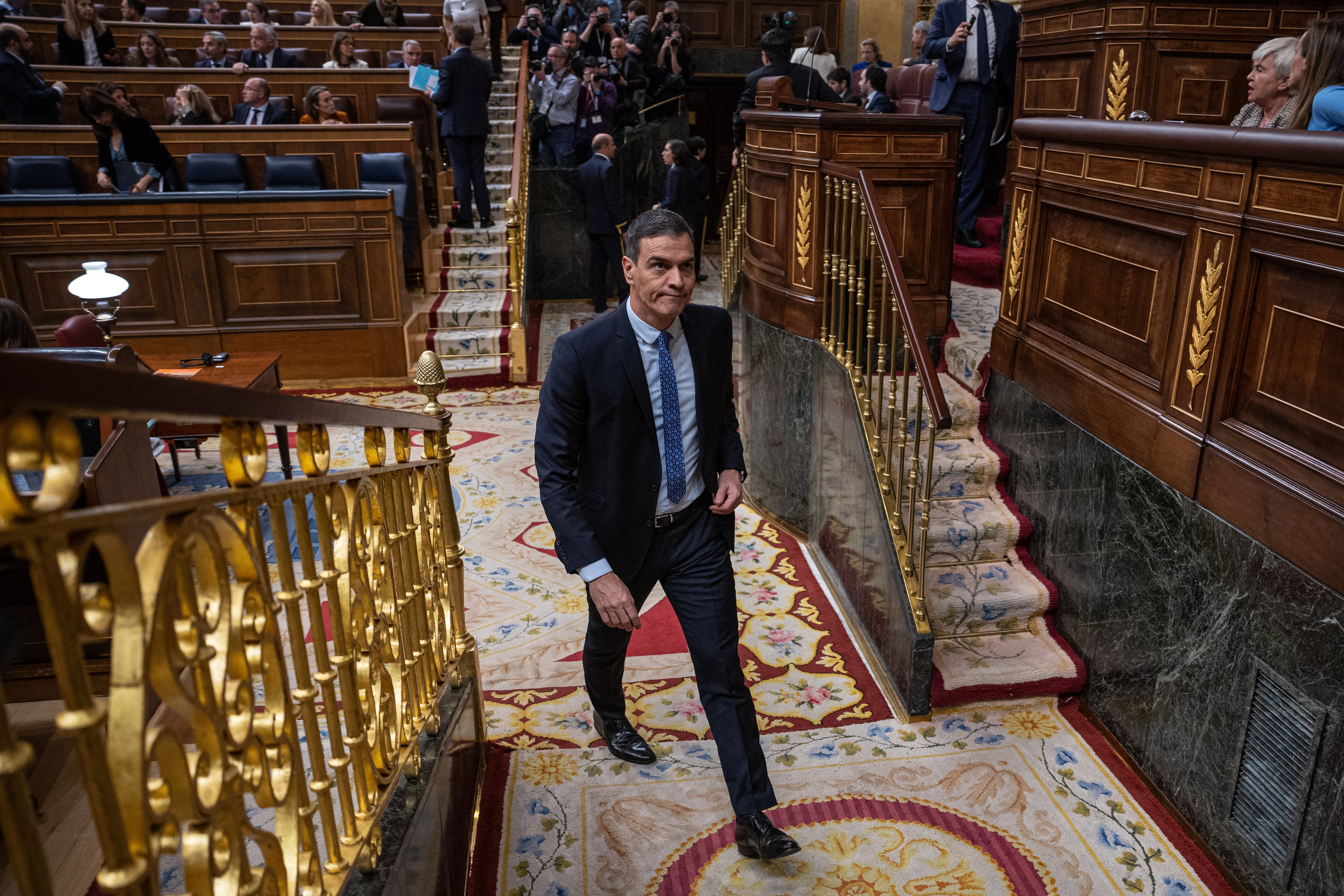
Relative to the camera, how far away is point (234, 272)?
7027 mm


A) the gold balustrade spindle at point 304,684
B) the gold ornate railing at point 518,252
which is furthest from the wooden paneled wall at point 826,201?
the gold balustrade spindle at point 304,684

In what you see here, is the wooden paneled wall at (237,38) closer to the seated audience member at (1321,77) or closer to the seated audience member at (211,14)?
the seated audience member at (211,14)

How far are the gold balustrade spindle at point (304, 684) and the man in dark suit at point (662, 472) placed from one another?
0.98 m

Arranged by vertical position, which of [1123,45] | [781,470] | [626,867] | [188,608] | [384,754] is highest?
[1123,45]

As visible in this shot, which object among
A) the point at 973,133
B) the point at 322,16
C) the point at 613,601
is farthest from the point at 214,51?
the point at 613,601

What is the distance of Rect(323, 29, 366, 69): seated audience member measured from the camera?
9086mm

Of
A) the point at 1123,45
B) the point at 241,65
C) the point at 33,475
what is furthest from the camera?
the point at 241,65

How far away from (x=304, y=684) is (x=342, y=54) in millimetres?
9120

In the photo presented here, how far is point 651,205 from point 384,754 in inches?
398

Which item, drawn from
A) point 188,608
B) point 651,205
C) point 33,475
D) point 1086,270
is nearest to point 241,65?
point 651,205

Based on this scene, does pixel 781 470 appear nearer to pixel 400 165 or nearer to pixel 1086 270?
pixel 1086 270

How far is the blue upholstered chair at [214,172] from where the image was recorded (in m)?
7.64

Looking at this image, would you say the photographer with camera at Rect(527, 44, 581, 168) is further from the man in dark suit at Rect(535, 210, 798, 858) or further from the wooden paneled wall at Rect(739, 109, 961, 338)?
the man in dark suit at Rect(535, 210, 798, 858)

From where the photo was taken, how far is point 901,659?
342 centimetres
